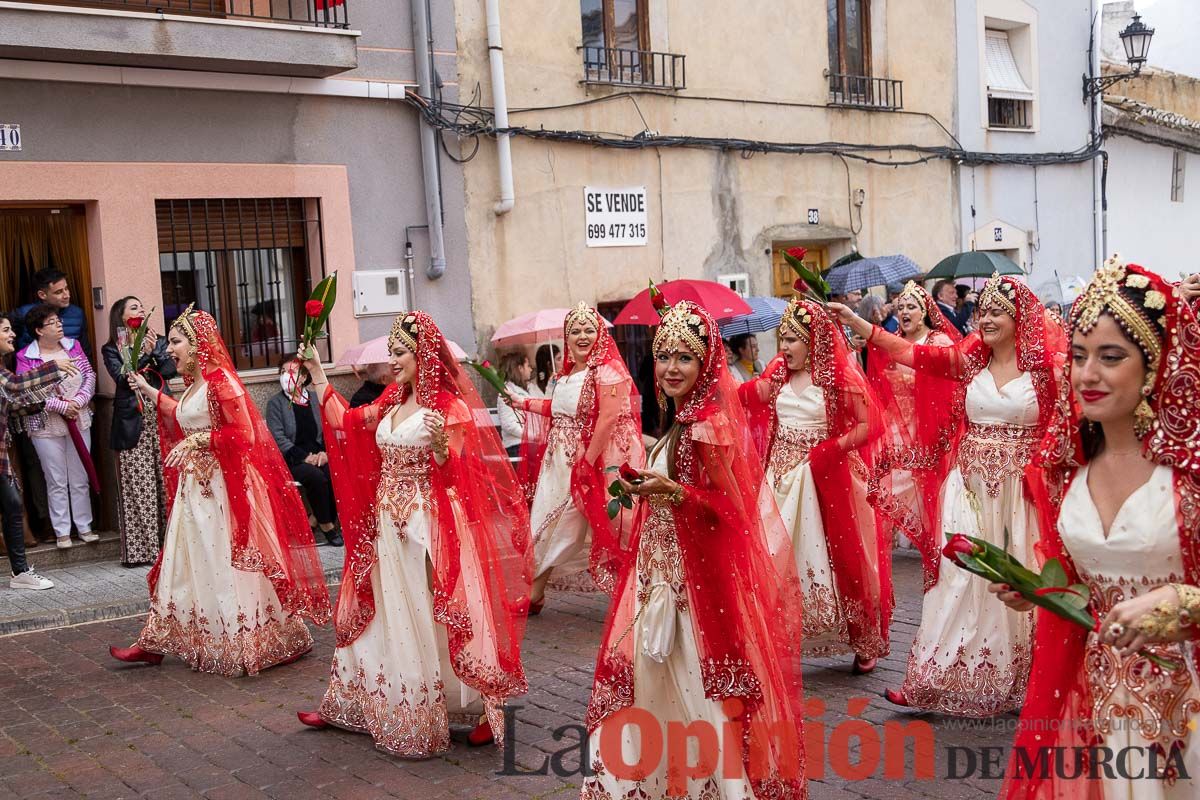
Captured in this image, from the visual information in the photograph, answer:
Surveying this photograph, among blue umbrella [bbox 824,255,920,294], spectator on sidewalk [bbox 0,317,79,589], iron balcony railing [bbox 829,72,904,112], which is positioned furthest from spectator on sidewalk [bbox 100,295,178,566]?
iron balcony railing [bbox 829,72,904,112]

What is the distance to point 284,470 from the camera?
7.33 metres

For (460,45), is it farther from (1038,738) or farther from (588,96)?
(1038,738)

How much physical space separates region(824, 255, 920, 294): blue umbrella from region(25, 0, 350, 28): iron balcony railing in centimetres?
589

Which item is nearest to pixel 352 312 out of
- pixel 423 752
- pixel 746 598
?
pixel 423 752

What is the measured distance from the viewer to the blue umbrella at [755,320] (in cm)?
1231

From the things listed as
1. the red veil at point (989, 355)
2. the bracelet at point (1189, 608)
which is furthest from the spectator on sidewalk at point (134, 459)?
the bracelet at point (1189, 608)

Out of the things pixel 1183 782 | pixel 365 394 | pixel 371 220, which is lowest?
pixel 1183 782

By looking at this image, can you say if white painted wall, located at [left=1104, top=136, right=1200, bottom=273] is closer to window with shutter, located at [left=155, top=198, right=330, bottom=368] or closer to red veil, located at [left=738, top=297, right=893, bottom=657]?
window with shutter, located at [left=155, top=198, right=330, bottom=368]

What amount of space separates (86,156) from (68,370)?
1736mm

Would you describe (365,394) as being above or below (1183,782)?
above

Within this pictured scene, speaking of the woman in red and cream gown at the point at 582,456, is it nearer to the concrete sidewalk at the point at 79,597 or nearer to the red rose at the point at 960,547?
the concrete sidewalk at the point at 79,597

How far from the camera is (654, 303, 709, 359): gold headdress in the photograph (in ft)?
14.9

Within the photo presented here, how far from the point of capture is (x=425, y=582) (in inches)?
225

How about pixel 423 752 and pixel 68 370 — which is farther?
pixel 68 370
